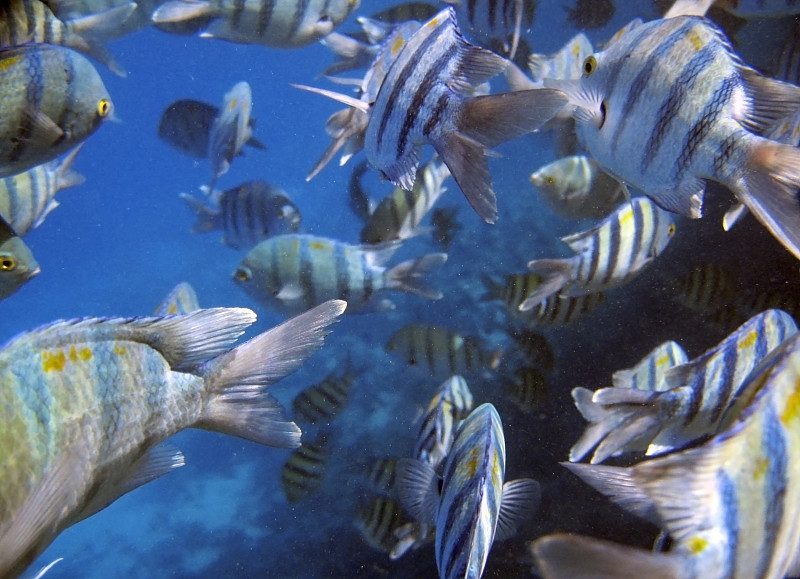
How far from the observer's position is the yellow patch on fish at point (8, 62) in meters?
2.15

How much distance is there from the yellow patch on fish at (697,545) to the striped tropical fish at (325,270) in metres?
2.92

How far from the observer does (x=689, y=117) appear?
5.49 ft

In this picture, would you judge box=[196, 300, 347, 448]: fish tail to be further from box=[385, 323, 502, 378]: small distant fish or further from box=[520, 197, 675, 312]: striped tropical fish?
box=[385, 323, 502, 378]: small distant fish

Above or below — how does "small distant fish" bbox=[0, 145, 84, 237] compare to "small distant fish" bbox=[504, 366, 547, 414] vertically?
above

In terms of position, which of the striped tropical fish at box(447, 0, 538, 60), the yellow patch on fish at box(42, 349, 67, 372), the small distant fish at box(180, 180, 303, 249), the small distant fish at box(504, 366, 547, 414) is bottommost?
the small distant fish at box(504, 366, 547, 414)

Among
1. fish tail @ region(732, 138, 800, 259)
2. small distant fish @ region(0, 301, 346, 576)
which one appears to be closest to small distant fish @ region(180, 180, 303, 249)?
A: small distant fish @ region(0, 301, 346, 576)

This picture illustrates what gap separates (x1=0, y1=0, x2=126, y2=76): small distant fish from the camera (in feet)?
8.23

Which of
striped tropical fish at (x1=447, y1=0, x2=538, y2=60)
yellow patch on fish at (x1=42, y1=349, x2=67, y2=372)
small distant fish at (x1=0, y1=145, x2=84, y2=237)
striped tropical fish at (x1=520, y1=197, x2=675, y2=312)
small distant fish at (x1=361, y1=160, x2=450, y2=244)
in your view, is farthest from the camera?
small distant fish at (x1=361, y1=160, x2=450, y2=244)

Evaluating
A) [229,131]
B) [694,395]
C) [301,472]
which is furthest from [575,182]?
[301,472]

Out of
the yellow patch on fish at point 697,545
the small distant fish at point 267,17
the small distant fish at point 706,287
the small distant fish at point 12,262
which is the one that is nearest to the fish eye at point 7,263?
the small distant fish at point 12,262

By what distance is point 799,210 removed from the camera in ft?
4.59

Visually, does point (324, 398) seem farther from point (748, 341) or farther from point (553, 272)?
point (748, 341)

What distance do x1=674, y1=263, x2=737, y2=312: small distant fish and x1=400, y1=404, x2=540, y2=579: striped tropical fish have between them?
222 cm

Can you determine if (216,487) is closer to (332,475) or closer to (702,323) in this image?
(332,475)
